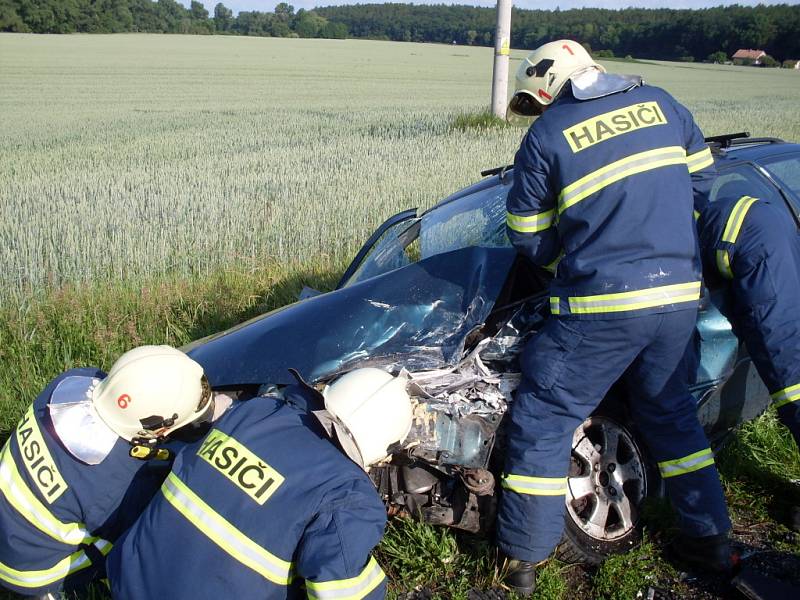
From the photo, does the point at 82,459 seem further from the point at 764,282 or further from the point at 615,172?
the point at 764,282

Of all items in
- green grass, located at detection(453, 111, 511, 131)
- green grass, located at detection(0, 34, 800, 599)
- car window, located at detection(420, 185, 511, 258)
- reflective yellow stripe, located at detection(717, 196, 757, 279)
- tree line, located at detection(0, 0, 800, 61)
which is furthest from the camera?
tree line, located at detection(0, 0, 800, 61)

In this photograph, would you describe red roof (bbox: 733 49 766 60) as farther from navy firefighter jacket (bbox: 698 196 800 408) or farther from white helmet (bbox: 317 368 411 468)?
white helmet (bbox: 317 368 411 468)

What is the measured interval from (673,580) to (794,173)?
221cm

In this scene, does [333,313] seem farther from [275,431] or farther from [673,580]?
[673,580]

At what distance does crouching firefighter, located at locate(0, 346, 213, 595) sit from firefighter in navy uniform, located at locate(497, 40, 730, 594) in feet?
4.08

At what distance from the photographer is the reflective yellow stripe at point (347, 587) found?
2084 millimetres

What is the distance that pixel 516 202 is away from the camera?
2.94 metres

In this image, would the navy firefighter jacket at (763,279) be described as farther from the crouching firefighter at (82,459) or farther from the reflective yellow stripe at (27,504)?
the reflective yellow stripe at (27,504)

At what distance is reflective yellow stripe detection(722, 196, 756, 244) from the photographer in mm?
3113

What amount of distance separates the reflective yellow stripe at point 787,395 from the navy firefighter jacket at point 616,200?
0.64 meters

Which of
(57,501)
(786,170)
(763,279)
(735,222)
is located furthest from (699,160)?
(57,501)

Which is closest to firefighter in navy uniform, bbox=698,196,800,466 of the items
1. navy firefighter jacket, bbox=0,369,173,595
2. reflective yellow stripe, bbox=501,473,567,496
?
reflective yellow stripe, bbox=501,473,567,496

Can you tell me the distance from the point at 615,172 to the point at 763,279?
829 mm

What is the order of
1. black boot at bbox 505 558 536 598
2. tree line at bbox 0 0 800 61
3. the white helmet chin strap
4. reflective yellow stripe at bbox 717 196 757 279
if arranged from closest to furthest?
the white helmet chin strap < black boot at bbox 505 558 536 598 < reflective yellow stripe at bbox 717 196 757 279 < tree line at bbox 0 0 800 61
